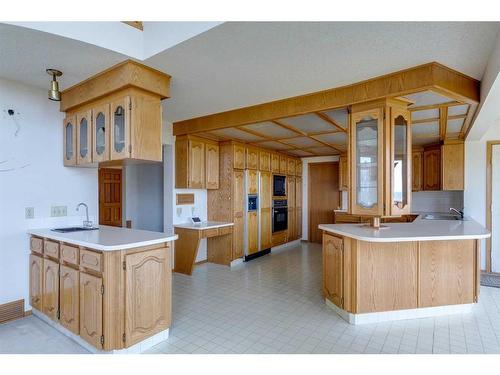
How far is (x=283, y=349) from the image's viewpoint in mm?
2211

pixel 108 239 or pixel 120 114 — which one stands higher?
pixel 120 114

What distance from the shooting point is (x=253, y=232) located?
5.18 metres

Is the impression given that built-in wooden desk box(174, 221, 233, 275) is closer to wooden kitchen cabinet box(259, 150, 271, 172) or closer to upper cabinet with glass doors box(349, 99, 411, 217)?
wooden kitchen cabinet box(259, 150, 271, 172)

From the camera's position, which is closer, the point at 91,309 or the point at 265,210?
the point at 91,309

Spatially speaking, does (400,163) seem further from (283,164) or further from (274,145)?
(283,164)

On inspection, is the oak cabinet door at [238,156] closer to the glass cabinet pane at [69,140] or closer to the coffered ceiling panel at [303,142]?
the coffered ceiling panel at [303,142]

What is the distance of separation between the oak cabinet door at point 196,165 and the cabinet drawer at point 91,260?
2209 mm

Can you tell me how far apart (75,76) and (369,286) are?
3164 millimetres

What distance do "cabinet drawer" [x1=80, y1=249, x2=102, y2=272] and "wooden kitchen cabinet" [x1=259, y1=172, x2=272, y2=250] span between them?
11.4 ft

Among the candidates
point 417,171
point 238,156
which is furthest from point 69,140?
point 417,171

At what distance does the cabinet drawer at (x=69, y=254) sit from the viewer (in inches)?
88.9

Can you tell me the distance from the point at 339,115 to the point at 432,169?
2.86 metres

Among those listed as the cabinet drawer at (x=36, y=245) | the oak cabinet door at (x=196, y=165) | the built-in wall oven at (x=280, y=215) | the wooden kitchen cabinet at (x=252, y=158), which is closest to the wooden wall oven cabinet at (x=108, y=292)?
the cabinet drawer at (x=36, y=245)
